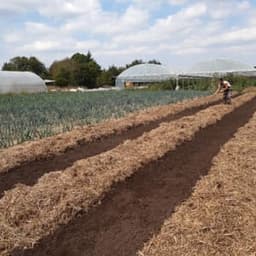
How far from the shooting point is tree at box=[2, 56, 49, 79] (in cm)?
7750

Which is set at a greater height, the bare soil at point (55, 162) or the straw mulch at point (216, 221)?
the straw mulch at point (216, 221)

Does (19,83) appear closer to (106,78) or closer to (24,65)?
(106,78)

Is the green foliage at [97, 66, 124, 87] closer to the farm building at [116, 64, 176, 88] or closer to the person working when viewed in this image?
the farm building at [116, 64, 176, 88]

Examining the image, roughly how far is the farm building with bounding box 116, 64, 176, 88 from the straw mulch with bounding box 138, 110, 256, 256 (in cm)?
5467

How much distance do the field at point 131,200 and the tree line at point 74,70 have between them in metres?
57.3

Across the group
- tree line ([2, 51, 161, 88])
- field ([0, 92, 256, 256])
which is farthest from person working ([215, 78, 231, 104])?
tree line ([2, 51, 161, 88])

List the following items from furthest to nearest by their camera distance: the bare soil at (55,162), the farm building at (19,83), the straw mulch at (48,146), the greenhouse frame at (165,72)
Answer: the greenhouse frame at (165,72)
the farm building at (19,83)
the straw mulch at (48,146)
the bare soil at (55,162)

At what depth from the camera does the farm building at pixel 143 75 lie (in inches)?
2483

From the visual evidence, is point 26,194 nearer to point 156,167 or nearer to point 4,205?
point 4,205

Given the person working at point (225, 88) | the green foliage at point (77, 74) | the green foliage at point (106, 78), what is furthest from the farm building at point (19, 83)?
the person working at point (225, 88)

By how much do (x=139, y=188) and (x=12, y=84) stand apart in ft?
129

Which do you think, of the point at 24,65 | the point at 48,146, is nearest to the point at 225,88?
the point at 48,146

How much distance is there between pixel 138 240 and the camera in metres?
4.56

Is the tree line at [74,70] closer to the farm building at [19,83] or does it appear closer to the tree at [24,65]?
the tree at [24,65]
